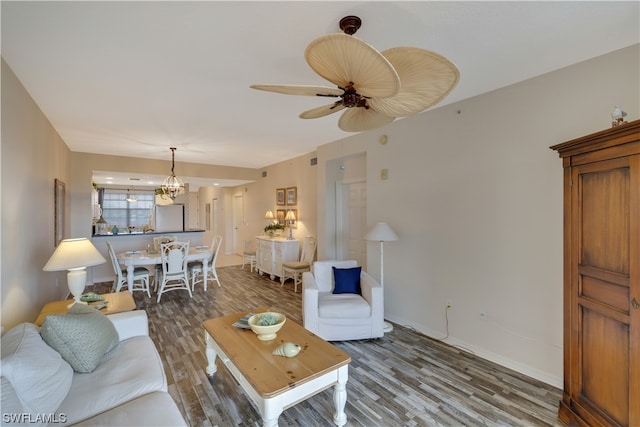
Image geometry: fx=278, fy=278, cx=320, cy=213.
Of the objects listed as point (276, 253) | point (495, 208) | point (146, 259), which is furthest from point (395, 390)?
point (146, 259)

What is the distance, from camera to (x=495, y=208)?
269 cm

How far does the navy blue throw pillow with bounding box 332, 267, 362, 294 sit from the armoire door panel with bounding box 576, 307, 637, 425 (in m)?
2.09

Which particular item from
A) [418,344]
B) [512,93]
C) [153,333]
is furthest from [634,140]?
[153,333]

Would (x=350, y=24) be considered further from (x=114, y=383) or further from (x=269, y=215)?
(x=269, y=215)

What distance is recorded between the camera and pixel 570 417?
73.5 inches

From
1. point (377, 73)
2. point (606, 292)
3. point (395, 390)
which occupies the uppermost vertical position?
point (377, 73)

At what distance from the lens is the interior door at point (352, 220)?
4.61 m

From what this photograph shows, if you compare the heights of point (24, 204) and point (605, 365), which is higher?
point (24, 204)

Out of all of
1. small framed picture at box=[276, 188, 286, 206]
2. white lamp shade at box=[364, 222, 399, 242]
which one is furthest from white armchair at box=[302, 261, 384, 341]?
small framed picture at box=[276, 188, 286, 206]

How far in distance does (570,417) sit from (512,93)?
2.57 metres

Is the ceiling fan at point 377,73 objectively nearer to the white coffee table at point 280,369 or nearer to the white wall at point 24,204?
the white coffee table at point 280,369

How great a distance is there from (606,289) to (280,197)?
5430 mm

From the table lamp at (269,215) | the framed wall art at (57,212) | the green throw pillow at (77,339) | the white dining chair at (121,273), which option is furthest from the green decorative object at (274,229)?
the green throw pillow at (77,339)

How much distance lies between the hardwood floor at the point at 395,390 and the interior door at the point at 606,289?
18.4 inches
